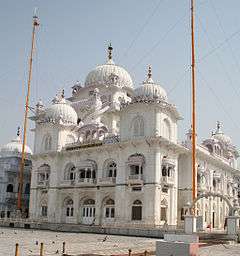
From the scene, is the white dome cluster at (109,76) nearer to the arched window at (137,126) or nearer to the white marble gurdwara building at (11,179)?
the white marble gurdwara building at (11,179)

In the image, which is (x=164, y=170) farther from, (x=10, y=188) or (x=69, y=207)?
(x=10, y=188)

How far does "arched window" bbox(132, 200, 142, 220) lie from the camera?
4193 centimetres

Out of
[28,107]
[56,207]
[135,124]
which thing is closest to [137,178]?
[135,124]

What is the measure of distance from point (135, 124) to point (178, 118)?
5.44 meters

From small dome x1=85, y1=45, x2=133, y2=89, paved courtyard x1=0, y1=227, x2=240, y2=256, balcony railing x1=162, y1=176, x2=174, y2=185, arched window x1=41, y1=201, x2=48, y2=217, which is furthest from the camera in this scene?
small dome x1=85, y1=45, x2=133, y2=89

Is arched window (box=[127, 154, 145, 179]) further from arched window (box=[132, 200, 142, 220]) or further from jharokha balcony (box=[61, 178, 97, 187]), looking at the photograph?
jharokha balcony (box=[61, 178, 97, 187])

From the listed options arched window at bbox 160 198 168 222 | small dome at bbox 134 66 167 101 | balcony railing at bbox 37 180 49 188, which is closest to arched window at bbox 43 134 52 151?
balcony railing at bbox 37 180 49 188

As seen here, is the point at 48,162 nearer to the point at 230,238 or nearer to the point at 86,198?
the point at 86,198

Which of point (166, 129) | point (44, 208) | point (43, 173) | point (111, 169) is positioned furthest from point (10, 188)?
point (166, 129)

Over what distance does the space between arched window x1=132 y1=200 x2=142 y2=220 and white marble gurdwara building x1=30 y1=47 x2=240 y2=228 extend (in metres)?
0.10

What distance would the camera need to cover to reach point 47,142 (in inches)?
2060

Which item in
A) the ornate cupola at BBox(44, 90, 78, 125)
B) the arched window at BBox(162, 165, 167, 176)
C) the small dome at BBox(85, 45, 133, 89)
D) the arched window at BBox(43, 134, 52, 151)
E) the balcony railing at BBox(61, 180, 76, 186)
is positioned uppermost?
the small dome at BBox(85, 45, 133, 89)

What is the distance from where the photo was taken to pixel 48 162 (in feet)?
168

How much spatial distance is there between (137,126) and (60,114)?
12.3 meters
